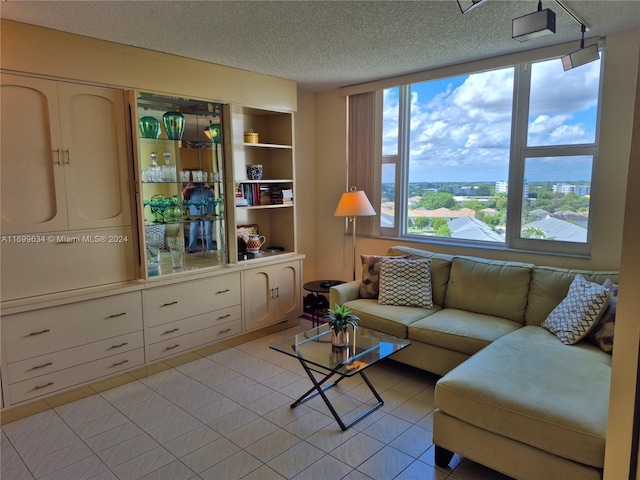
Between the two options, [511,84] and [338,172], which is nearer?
[511,84]

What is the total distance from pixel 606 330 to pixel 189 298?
299 cm

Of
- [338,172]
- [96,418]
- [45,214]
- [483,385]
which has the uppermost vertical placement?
[338,172]

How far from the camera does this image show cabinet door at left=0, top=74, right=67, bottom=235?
2.59 m

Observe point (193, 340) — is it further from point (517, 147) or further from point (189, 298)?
point (517, 147)

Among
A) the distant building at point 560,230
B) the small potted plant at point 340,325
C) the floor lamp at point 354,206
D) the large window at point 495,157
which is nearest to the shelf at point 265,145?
the floor lamp at point 354,206

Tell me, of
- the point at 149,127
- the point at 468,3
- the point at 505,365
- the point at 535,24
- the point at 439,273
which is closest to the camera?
the point at 468,3

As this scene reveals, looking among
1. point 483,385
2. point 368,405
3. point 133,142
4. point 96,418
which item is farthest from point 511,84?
point 96,418

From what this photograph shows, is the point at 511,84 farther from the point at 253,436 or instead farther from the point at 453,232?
the point at 253,436

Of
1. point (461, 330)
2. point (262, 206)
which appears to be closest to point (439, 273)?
point (461, 330)

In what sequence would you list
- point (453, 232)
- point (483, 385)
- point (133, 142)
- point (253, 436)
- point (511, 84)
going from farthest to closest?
point (453, 232)
point (511, 84)
point (133, 142)
point (253, 436)
point (483, 385)

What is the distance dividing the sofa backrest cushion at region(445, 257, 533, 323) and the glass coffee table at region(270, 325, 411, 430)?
0.84 meters

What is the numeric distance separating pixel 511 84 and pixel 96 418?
4.00m

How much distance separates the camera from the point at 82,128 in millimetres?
2889

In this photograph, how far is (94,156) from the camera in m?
2.96
